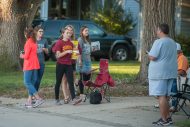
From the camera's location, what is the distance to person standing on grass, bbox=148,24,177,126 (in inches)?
414

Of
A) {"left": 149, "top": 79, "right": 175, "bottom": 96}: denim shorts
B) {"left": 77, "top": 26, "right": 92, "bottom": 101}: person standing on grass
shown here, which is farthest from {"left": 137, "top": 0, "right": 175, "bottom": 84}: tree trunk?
{"left": 149, "top": 79, "right": 175, "bottom": 96}: denim shorts

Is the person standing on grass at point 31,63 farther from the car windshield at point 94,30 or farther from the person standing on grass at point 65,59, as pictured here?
the car windshield at point 94,30

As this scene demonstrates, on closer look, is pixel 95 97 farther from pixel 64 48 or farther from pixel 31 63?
pixel 31 63

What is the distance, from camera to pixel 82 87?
13859 millimetres

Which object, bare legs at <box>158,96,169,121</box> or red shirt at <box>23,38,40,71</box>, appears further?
red shirt at <box>23,38,40,71</box>

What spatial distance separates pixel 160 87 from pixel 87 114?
2053mm

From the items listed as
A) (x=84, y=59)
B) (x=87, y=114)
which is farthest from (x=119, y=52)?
(x=87, y=114)

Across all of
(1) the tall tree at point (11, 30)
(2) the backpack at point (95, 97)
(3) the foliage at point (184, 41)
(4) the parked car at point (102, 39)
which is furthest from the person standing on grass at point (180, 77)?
(3) the foliage at point (184, 41)

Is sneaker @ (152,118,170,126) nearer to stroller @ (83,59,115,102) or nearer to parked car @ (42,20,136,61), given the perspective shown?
stroller @ (83,59,115,102)

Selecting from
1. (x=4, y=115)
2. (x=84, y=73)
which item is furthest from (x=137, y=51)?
(x=4, y=115)

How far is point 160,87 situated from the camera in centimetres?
1052

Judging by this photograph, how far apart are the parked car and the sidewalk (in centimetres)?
1301

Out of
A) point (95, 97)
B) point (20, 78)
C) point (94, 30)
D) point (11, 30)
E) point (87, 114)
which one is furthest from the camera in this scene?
point (94, 30)

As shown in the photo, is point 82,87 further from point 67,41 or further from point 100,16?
point 100,16
